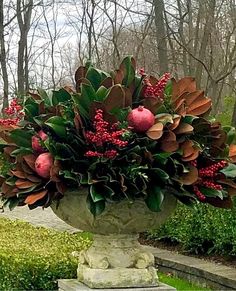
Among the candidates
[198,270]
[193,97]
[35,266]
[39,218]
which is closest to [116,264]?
[193,97]

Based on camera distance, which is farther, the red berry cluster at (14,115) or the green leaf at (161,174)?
the red berry cluster at (14,115)

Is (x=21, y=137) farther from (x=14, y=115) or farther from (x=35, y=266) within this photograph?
(x=35, y=266)

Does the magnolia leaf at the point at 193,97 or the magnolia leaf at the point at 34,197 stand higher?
the magnolia leaf at the point at 193,97

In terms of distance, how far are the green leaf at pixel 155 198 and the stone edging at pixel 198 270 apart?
316 cm

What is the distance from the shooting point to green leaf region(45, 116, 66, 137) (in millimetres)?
3750

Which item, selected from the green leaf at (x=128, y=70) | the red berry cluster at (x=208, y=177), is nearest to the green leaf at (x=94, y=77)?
the green leaf at (x=128, y=70)

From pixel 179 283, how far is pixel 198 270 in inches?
10.5

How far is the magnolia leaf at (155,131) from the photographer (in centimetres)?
371

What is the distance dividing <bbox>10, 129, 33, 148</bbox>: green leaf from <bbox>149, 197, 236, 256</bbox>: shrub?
3.85 m

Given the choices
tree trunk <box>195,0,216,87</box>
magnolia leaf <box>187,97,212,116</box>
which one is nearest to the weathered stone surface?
magnolia leaf <box>187,97,212,116</box>

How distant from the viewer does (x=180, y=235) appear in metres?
8.58

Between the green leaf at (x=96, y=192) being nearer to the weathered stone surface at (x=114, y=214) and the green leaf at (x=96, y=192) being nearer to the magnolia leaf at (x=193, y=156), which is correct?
the weathered stone surface at (x=114, y=214)

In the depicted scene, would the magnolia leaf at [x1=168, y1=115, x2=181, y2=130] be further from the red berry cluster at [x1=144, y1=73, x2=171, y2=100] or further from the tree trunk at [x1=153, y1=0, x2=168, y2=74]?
the tree trunk at [x1=153, y1=0, x2=168, y2=74]

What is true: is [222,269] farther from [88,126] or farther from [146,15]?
[146,15]
